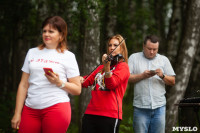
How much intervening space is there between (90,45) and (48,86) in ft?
11.3

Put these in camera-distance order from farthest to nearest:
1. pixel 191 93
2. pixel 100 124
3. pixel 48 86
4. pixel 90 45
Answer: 1. pixel 191 93
2. pixel 90 45
3. pixel 100 124
4. pixel 48 86

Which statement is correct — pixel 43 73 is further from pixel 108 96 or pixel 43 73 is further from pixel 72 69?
pixel 108 96

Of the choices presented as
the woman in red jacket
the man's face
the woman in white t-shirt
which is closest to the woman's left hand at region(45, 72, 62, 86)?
the woman in white t-shirt

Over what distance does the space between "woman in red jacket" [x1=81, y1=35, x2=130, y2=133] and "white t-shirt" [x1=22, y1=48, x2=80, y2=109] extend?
70cm

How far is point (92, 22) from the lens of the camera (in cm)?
712

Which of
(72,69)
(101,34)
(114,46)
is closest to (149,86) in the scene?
(114,46)

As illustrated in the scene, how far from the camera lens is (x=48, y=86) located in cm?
367

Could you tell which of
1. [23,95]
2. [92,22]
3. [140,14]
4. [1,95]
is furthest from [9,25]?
[23,95]

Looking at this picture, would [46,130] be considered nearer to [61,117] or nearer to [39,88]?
[61,117]

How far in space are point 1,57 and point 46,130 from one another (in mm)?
20190

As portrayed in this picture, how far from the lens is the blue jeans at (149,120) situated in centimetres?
557

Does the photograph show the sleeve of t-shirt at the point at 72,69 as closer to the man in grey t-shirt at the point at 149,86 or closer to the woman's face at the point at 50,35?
the woman's face at the point at 50,35

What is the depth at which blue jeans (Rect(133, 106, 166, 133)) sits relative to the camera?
219 inches

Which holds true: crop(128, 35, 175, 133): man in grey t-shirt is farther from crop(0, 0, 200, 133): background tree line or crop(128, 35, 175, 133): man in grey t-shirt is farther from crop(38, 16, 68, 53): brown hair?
crop(38, 16, 68, 53): brown hair
